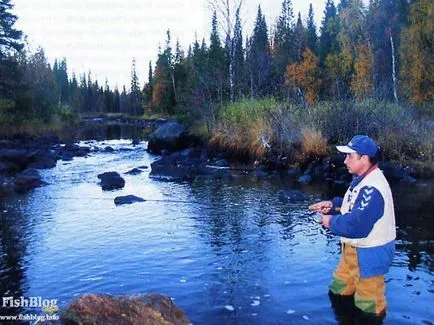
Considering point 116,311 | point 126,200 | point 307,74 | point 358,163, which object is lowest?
point 126,200

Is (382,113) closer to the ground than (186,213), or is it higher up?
higher up

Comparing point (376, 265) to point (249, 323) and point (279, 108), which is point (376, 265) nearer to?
point (249, 323)

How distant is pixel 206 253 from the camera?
26.0 ft

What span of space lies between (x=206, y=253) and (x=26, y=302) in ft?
10.1

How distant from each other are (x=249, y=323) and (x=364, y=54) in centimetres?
3955

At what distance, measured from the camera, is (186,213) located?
11.2 m

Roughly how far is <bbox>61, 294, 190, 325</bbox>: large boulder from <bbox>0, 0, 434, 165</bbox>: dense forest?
14056 millimetres

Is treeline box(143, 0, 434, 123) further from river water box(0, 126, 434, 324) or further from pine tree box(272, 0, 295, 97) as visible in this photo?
river water box(0, 126, 434, 324)

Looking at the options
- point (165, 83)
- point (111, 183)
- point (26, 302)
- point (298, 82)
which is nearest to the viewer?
point (26, 302)

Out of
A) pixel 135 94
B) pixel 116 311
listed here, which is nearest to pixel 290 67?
pixel 116 311

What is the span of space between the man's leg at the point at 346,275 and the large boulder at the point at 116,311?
84.6 inches

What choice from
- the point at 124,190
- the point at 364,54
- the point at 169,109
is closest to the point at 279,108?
the point at 124,190

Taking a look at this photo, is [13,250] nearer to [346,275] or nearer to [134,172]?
[346,275]

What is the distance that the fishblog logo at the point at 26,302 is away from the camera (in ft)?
18.7
